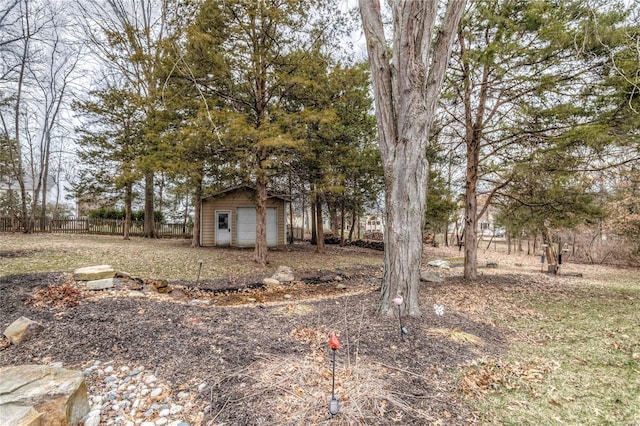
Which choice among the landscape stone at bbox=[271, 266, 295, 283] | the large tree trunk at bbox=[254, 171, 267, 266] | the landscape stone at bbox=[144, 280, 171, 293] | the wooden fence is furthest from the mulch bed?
the wooden fence

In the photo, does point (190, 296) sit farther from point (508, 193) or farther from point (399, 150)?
point (508, 193)

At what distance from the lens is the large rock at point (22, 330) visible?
308 centimetres

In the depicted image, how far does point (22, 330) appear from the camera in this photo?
3131 mm

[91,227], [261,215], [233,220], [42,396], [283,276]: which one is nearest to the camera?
[42,396]

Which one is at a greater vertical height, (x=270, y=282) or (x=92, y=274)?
(x=92, y=274)

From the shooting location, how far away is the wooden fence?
14391 mm

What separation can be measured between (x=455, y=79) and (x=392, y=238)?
5093 millimetres

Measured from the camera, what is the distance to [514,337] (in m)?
3.78

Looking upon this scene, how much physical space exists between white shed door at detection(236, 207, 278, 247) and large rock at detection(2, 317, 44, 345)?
1161 centimetres

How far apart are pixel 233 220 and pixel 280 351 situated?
12658 mm

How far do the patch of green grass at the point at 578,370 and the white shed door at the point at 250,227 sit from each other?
11566 millimetres

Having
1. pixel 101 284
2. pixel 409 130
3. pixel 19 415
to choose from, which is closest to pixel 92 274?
pixel 101 284

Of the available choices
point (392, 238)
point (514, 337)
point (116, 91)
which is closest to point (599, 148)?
point (514, 337)

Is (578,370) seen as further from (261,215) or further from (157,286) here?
(261,215)
